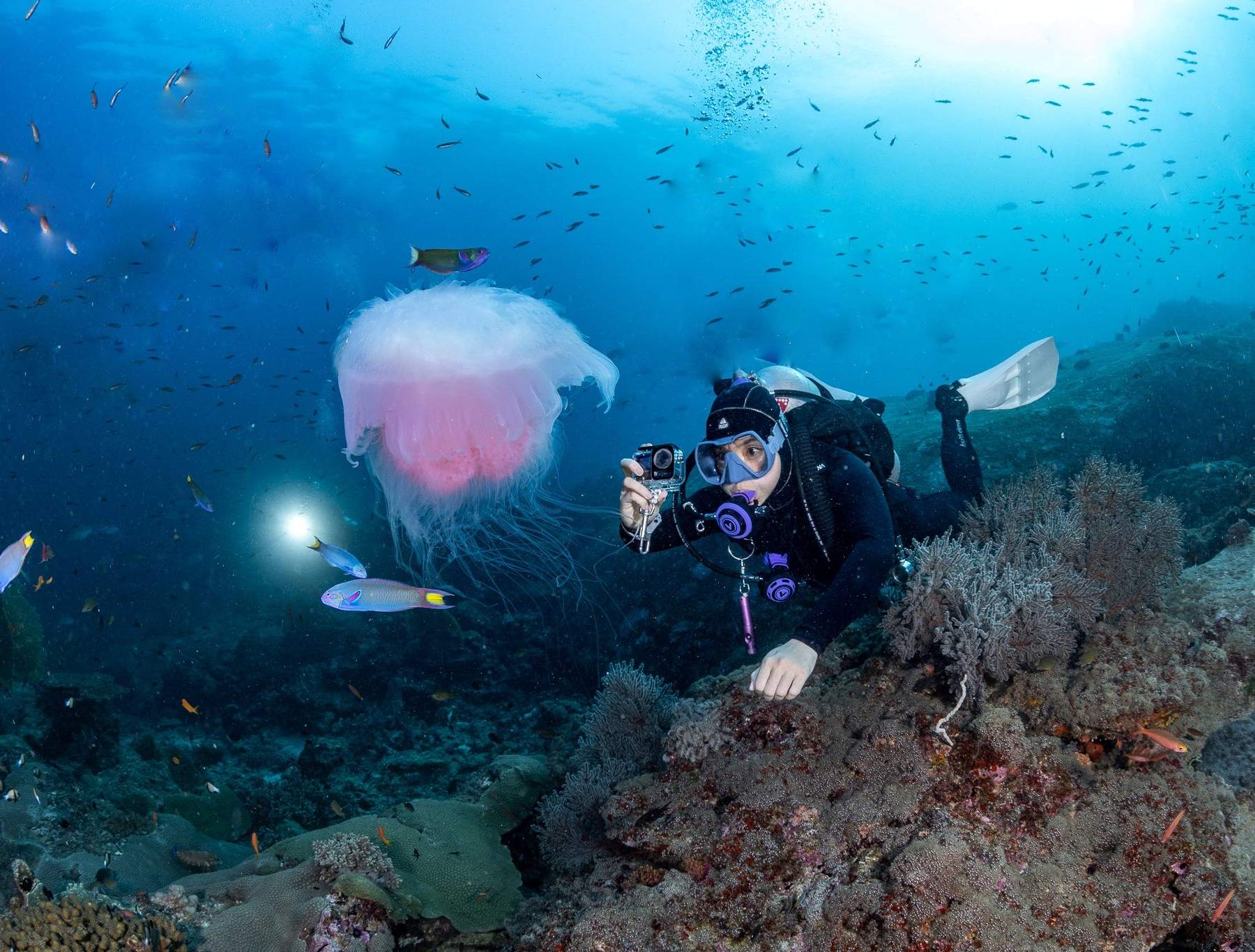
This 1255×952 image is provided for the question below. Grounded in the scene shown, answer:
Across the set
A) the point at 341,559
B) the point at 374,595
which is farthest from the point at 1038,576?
the point at 341,559

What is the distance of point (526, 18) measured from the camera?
3116 centimetres

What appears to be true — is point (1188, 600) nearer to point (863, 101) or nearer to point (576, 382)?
point (576, 382)

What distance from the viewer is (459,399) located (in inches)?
244

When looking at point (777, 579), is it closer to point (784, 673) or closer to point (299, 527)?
point (784, 673)

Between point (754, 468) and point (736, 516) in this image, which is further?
point (754, 468)

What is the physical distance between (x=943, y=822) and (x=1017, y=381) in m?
5.68

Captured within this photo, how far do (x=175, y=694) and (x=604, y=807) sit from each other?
13.9 metres

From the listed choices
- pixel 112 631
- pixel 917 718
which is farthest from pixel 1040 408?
pixel 112 631

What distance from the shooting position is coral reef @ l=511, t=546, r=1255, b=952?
7.29ft

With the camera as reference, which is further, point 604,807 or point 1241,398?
point 1241,398

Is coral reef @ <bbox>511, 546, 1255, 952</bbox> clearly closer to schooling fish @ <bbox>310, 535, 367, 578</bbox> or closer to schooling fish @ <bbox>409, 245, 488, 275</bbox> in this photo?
schooling fish @ <bbox>310, 535, 367, 578</bbox>

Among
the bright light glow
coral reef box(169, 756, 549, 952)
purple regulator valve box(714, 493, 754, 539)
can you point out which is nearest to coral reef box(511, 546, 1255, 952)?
purple regulator valve box(714, 493, 754, 539)

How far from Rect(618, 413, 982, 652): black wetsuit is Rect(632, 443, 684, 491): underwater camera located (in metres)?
0.48

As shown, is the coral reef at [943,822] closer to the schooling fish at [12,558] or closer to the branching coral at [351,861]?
the branching coral at [351,861]
